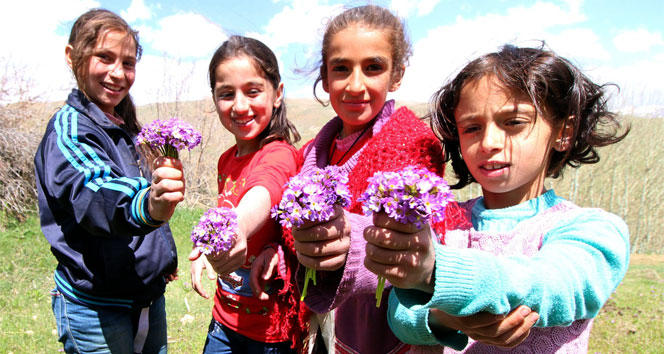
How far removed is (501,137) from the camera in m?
1.57

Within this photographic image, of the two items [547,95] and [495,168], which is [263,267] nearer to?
[495,168]

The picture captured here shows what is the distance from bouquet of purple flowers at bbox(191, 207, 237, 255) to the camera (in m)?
1.45

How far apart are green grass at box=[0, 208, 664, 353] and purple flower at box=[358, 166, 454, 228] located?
430 cm

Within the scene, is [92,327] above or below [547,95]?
below

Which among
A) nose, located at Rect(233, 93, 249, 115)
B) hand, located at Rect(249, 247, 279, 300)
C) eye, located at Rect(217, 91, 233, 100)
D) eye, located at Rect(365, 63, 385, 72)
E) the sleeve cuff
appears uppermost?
eye, located at Rect(365, 63, 385, 72)

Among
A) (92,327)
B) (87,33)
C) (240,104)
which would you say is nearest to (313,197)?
(240,104)

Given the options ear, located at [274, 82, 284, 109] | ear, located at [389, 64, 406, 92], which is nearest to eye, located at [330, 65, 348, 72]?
ear, located at [389, 64, 406, 92]

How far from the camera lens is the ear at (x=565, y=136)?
67.6 inches

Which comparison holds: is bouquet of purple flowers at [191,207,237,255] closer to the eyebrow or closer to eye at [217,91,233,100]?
the eyebrow

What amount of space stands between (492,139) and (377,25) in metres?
0.73

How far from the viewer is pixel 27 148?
911 cm

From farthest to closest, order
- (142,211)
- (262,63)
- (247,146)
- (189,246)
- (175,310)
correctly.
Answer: (189,246), (175,310), (247,146), (262,63), (142,211)

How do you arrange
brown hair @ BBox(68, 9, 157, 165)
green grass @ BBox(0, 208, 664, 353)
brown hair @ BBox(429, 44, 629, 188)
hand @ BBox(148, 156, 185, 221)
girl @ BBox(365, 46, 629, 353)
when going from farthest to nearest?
1. green grass @ BBox(0, 208, 664, 353)
2. brown hair @ BBox(68, 9, 157, 165)
3. hand @ BBox(148, 156, 185, 221)
4. brown hair @ BBox(429, 44, 629, 188)
5. girl @ BBox(365, 46, 629, 353)

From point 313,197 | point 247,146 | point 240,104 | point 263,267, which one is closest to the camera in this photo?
point 313,197
